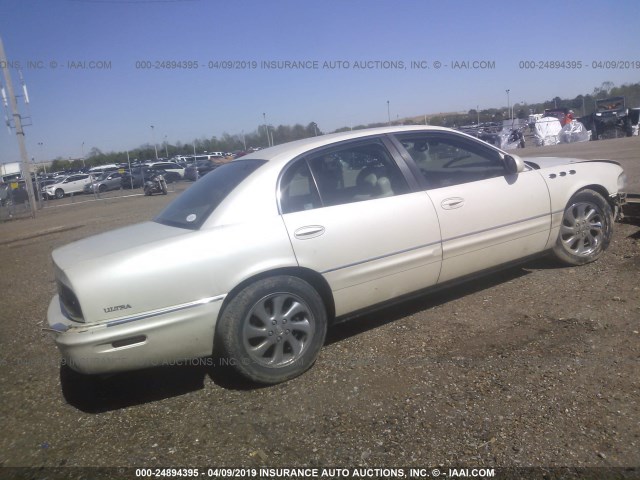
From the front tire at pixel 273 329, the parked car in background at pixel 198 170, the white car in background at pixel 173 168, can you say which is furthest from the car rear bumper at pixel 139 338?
the white car in background at pixel 173 168

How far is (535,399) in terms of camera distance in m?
2.83

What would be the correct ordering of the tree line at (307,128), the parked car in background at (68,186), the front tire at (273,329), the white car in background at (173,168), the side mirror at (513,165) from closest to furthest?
the front tire at (273,329)
the side mirror at (513,165)
the tree line at (307,128)
the parked car in background at (68,186)
the white car in background at (173,168)

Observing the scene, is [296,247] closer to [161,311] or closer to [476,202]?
[161,311]

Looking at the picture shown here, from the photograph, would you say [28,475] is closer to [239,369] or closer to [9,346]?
[239,369]

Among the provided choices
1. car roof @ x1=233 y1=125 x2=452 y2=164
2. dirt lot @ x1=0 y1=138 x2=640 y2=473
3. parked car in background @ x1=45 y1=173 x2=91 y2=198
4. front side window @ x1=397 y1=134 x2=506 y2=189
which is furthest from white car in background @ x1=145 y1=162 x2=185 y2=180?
front side window @ x1=397 y1=134 x2=506 y2=189

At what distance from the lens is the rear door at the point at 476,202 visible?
397cm

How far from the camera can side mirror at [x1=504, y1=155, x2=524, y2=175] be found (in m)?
4.27

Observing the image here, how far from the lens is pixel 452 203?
3.96m

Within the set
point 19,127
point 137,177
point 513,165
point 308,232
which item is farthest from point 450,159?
point 137,177

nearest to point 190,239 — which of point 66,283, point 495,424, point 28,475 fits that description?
point 66,283

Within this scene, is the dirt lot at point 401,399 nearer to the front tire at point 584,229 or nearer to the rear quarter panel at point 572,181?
the front tire at point 584,229

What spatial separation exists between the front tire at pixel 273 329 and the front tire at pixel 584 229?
2615 mm

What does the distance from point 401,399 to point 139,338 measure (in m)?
1.55

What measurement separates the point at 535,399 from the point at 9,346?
4.25 meters
